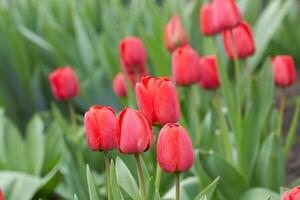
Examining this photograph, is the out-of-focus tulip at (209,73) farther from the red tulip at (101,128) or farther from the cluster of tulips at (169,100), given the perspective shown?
the red tulip at (101,128)

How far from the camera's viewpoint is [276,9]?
3.55 metres

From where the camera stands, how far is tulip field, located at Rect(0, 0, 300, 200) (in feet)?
5.42

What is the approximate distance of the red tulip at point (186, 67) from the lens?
2186mm

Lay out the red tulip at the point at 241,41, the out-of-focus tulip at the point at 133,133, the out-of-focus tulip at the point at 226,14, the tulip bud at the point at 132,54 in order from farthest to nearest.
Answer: the tulip bud at the point at 132,54, the red tulip at the point at 241,41, the out-of-focus tulip at the point at 226,14, the out-of-focus tulip at the point at 133,133

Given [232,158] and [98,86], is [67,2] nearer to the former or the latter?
[98,86]

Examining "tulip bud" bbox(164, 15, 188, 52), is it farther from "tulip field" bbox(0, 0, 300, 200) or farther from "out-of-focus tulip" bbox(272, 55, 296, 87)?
"out-of-focus tulip" bbox(272, 55, 296, 87)

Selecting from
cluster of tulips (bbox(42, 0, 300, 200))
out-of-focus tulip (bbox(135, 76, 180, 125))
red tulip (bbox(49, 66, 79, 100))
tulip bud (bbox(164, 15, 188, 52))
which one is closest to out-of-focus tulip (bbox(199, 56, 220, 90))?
cluster of tulips (bbox(42, 0, 300, 200))

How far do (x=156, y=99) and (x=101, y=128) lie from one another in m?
0.13

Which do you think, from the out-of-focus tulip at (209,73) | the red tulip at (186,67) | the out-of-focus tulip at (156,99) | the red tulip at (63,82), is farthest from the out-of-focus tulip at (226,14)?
the red tulip at (63,82)

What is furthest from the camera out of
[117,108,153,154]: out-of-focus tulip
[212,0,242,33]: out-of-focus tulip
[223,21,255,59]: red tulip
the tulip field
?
[223,21,255,59]: red tulip

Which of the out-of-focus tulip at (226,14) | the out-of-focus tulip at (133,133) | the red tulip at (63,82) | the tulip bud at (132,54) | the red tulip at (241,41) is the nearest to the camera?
the out-of-focus tulip at (133,133)

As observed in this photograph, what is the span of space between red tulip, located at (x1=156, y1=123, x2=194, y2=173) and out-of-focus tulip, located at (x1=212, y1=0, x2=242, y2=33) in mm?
672

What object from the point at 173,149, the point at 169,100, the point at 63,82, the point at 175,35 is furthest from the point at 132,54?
the point at 173,149

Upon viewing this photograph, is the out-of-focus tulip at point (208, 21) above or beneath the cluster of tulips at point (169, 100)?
above
